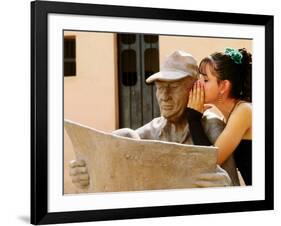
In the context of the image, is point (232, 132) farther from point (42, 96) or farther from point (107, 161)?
point (42, 96)

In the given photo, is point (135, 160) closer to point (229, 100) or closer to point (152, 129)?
point (152, 129)

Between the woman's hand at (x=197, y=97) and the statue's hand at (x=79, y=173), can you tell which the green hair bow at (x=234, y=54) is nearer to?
the woman's hand at (x=197, y=97)

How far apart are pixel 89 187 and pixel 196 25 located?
612 mm

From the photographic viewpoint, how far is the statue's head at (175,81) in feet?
7.57

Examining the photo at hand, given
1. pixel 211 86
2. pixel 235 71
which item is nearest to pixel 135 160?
pixel 211 86

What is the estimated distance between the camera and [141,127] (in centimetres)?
228

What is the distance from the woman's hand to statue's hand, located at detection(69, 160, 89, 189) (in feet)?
1.32

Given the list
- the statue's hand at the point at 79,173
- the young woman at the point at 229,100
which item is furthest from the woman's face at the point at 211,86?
the statue's hand at the point at 79,173

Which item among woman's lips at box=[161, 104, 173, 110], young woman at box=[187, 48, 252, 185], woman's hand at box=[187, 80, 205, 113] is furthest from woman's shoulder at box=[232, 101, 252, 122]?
woman's lips at box=[161, 104, 173, 110]

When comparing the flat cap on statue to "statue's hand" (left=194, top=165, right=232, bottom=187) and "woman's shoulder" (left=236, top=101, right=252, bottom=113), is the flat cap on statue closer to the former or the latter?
"woman's shoulder" (left=236, top=101, right=252, bottom=113)

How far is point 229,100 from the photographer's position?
8.02 ft

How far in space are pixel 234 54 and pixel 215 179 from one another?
411mm

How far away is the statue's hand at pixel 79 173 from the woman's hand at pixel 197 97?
0.40 metres

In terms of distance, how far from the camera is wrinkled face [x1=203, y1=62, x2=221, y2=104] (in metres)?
2.40
